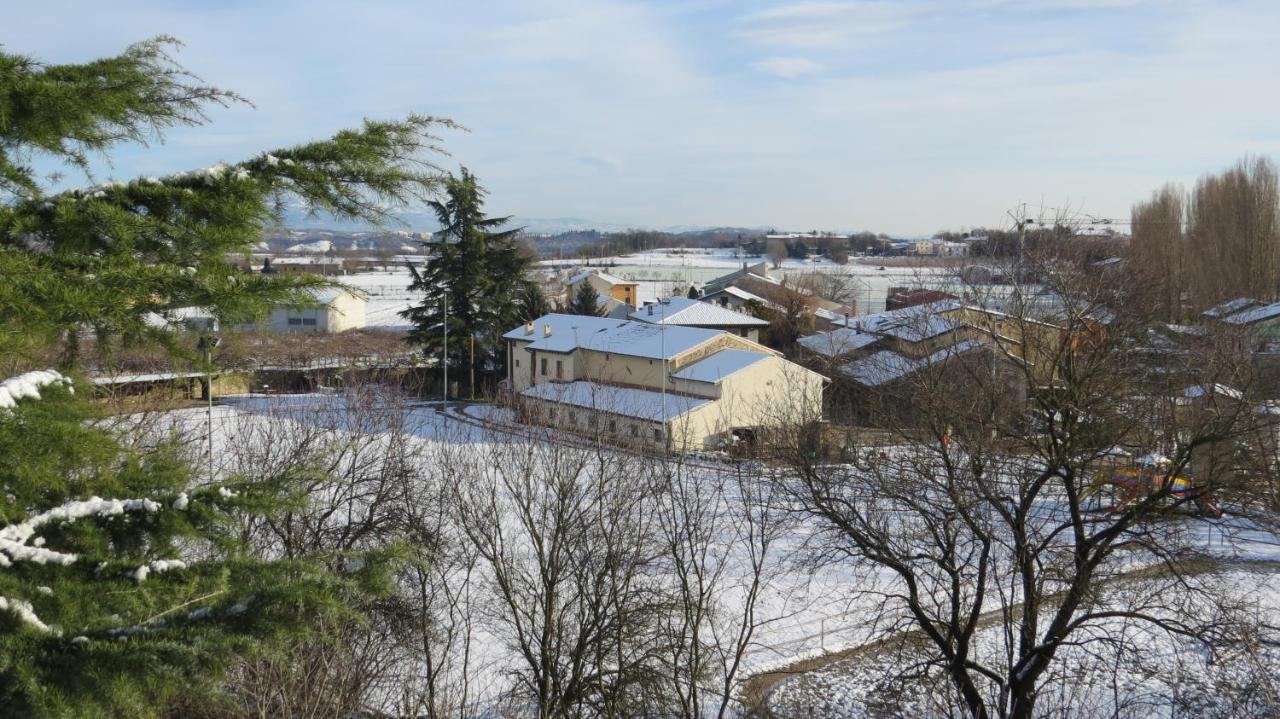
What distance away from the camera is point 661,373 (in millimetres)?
29609

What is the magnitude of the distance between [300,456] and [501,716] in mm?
3871

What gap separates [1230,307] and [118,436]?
35.4m

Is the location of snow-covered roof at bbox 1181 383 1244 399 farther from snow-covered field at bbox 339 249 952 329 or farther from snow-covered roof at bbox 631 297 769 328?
snow-covered field at bbox 339 249 952 329

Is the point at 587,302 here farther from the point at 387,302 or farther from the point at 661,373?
the point at 387,302

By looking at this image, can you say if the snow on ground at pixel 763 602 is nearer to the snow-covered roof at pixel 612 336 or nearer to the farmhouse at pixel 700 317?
the snow-covered roof at pixel 612 336

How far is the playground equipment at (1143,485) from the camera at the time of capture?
8.80 metres

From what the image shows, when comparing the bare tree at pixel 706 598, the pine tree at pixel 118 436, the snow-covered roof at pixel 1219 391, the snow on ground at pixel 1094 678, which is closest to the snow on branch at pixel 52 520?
the pine tree at pixel 118 436

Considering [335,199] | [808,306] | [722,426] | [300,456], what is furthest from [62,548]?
[808,306]

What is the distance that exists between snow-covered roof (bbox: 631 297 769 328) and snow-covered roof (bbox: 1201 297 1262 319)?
16.9 metres

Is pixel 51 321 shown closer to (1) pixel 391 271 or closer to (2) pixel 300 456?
(2) pixel 300 456

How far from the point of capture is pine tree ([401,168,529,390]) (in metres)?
34.8

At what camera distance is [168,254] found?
389 cm

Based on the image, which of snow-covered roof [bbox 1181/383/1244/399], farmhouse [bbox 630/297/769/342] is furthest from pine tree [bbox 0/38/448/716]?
farmhouse [bbox 630/297/769/342]

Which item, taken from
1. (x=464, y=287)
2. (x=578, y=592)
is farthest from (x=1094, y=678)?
(x=464, y=287)
